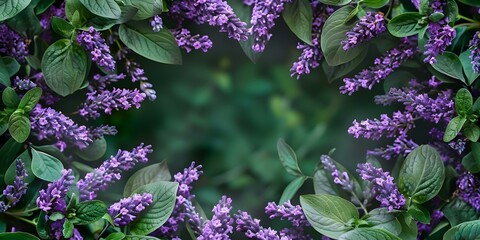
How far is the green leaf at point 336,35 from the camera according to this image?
1.17 metres

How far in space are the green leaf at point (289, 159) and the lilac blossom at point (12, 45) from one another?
0.46 meters

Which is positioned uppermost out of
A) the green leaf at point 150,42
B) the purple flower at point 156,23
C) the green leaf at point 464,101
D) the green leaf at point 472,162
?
the purple flower at point 156,23

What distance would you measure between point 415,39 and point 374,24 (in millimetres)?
91

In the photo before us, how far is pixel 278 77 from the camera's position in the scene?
1284mm

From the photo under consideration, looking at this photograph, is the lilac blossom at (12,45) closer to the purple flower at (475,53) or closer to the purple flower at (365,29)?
the purple flower at (365,29)

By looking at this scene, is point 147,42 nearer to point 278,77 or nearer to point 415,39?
point 278,77

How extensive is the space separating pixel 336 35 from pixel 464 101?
0.76ft

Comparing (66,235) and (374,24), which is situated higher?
(374,24)

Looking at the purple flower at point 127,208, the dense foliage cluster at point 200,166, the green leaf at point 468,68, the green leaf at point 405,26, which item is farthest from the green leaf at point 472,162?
the purple flower at point 127,208

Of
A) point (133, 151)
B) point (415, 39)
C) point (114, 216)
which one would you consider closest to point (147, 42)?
point (133, 151)

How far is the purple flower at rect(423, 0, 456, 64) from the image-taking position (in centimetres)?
112

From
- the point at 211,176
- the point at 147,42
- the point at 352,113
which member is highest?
the point at 147,42

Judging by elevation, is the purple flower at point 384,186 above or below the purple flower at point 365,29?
below

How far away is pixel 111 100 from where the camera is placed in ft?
3.77
